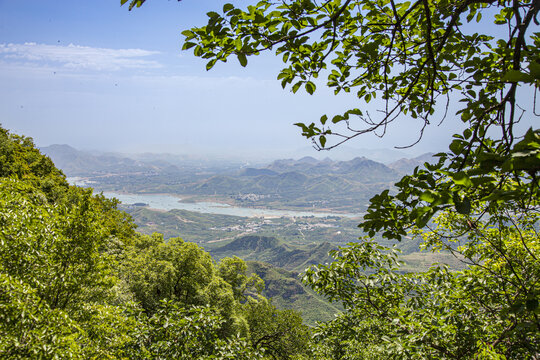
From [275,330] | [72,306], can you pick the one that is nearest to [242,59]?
[72,306]

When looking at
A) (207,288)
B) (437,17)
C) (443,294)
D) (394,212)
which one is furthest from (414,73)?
(207,288)

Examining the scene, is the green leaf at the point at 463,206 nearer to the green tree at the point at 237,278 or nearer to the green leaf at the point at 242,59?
the green leaf at the point at 242,59

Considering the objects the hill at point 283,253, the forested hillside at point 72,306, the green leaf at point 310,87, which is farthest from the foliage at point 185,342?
the hill at point 283,253

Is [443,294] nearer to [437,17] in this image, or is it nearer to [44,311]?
[437,17]

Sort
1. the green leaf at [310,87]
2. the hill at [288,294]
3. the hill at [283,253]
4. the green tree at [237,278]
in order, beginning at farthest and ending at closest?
the hill at [283,253] → the hill at [288,294] → the green tree at [237,278] → the green leaf at [310,87]

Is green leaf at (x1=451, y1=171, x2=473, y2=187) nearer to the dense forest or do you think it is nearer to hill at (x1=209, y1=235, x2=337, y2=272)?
the dense forest

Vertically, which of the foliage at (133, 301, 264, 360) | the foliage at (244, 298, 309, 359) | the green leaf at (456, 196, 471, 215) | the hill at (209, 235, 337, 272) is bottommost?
the hill at (209, 235, 337, 272)

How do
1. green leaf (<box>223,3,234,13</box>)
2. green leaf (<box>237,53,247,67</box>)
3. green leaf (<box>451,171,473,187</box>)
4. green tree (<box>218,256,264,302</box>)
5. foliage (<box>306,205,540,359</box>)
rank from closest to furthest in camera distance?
green leaf (<box>451,171,473,187</box>) < green leaf (<box>223,3,234,13</box>) < green leaf (<box>237,53,247,67</box>) < foliage (<box>306,205,540,359</box>) < green tree (<box>218,256,264,302</box>)

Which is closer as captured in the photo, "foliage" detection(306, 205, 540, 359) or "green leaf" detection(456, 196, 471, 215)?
"green leaf" detection(456, 196, 471, 215)

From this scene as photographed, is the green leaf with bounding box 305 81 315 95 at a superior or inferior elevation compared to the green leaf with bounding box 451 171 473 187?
superior

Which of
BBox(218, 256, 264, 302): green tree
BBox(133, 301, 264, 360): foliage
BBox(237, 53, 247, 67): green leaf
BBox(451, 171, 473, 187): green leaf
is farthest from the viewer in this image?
BBox(218, 256, 264, 302): green tree

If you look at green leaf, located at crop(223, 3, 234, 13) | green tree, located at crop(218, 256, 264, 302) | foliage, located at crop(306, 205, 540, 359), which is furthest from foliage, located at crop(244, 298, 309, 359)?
green leaf, located at crop(223, 3, 234, 13)

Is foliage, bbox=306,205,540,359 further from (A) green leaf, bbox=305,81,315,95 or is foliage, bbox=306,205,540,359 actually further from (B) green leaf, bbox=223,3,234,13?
(B) green leaf, bbox=223,3,234,13

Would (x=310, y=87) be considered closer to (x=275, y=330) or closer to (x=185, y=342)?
(x=185, y=342)
